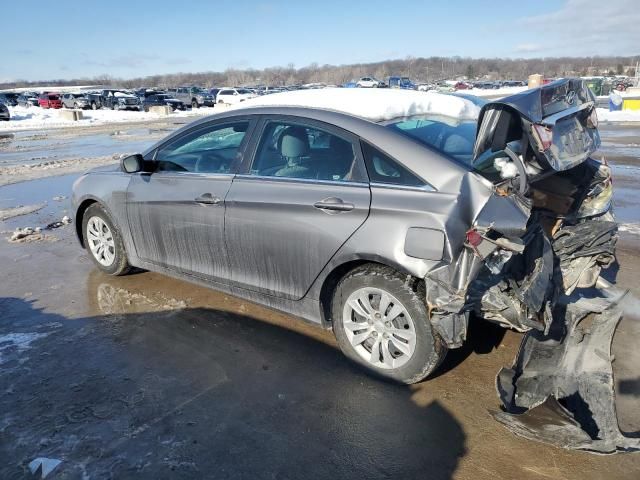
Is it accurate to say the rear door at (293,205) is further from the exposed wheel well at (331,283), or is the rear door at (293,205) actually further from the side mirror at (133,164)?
the side mirror at (133,164)

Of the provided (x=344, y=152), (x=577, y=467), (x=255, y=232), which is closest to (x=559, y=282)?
(x=577, y=467)

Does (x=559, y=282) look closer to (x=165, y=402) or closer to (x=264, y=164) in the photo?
(x=264, y=164)

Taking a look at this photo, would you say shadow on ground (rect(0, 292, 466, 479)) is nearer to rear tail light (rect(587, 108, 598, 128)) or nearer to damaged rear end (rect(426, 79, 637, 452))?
damaged rear end (rect(426, 79, 637, 452))

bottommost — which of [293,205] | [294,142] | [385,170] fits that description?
[293,205]

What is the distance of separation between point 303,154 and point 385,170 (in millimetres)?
703

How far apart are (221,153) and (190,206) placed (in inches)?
19.9

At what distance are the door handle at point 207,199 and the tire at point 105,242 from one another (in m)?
1.36

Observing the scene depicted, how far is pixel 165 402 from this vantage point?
123 inches

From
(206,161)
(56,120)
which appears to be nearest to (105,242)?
(206,161)

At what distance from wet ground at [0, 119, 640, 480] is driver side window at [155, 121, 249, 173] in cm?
125

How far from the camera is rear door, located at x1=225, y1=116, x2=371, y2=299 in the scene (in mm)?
3283

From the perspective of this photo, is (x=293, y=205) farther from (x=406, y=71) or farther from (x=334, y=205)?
(x=406, y=71)

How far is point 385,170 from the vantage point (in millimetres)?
3211

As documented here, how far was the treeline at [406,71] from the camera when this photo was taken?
114 m
